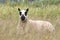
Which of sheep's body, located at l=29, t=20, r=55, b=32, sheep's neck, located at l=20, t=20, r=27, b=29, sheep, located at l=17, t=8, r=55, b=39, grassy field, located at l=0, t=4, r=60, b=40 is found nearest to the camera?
grassy field, located at l=0, t=4, r=60, b=40

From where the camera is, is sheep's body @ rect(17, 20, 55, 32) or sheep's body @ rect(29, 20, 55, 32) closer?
sheep's body @ rect(17, 20, 55, 32)

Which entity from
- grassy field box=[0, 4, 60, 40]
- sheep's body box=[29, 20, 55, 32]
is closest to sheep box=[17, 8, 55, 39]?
sheep's body box=[29, 20, 55, 32]

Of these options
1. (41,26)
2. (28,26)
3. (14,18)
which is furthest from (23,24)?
(14,18)

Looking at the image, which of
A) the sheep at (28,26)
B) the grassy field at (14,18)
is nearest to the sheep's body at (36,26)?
the sheep at (28,26)

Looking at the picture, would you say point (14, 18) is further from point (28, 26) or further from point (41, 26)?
A: point (28, 26)

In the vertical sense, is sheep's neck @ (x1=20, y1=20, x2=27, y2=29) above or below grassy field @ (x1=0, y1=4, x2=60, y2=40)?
above

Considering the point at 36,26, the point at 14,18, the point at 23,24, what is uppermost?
the point at 23,24

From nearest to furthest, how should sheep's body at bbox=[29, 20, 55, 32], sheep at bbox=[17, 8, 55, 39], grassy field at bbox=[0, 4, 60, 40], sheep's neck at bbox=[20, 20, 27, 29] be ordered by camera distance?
grassy field at bbox=[0, 4, 60, 40], sheep at bbox=[17, 8, 55, 39], sheep's neck at bbox=[20, 20, 27, 29], sheep's body at bbox=[29, 20, 55, 32]

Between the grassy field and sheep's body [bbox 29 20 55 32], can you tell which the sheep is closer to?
sheep's body [bbox 29 20 55 32]

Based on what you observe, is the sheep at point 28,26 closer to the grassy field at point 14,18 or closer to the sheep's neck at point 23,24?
the sheep's neck at point 23,24

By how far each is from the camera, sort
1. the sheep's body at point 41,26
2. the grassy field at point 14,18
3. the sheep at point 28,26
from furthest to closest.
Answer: the sheep's body at point 41,26 → the sheep at point 28,26 → the grassy field at point 14,18

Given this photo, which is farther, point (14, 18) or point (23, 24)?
point (14, 18)

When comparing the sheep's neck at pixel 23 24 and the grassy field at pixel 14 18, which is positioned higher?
the sheep's neck at pixel 23 24

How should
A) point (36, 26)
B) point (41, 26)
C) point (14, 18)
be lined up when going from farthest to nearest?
1. point (14, 18)
2. point (41, 26)
3. point (36, 26)
